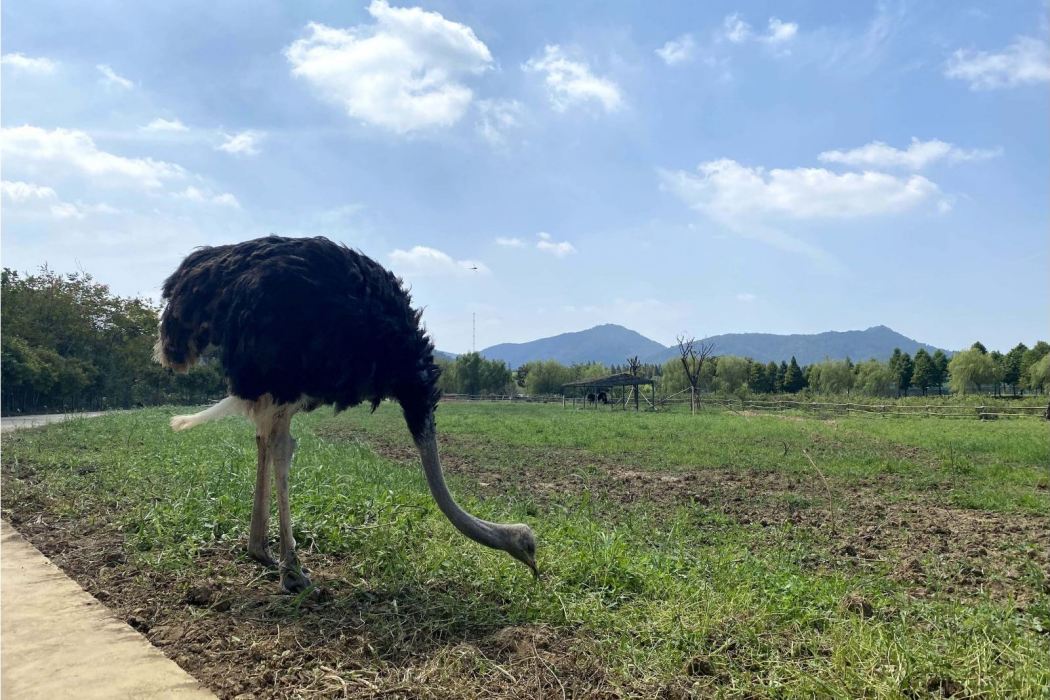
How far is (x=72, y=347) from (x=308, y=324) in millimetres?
33097

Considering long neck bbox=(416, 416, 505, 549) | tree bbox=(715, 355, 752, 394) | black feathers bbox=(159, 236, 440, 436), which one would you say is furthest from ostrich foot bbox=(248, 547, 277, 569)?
tree bbox=(715, 355, 752, 394)

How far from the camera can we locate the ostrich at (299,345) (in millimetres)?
3926

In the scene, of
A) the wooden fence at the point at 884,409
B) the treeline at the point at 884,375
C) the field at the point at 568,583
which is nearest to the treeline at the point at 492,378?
the treeline at the point at 884,375

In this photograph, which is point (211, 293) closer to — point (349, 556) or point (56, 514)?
point (349, 556)

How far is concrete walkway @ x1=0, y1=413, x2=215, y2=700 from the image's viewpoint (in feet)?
9.18

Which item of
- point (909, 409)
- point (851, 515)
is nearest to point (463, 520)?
point (851, 515)

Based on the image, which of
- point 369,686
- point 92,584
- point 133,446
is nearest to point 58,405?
point 133,446

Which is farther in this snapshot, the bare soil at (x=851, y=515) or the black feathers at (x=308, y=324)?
the bare soil at (x=851, y=515)

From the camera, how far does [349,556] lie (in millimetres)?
4566

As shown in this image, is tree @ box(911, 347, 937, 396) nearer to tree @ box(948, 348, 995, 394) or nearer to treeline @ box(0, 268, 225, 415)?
tree @ box(948, 348, 995, 394)

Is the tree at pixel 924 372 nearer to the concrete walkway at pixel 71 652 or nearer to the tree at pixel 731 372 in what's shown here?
the tree at pixel 731 372

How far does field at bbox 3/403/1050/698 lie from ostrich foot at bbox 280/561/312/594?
0.09 metres

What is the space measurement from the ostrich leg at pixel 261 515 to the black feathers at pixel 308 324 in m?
0.51

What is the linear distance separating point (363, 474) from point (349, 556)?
3.71 metres
